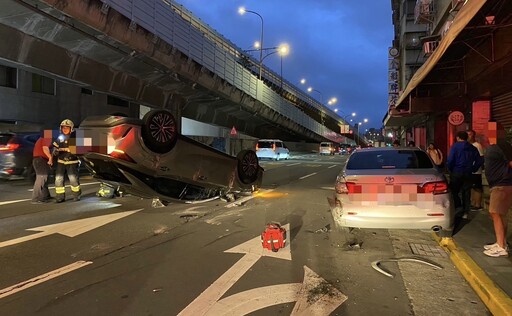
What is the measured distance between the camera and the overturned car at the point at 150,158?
818cm

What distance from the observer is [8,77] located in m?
23.8

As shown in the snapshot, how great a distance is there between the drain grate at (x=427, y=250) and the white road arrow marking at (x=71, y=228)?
17.8 feet

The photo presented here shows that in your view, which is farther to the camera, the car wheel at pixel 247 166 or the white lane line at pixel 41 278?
the car wheel at pixel 247 166

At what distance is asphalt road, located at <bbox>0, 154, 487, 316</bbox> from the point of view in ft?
14.4

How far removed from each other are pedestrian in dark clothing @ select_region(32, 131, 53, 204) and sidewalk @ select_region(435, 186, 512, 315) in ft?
28.5

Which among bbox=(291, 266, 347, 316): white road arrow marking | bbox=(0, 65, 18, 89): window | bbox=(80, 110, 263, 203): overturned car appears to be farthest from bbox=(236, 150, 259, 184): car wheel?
bbox=(0, 65, 18, 89): window

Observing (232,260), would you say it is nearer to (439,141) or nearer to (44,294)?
(44,294)

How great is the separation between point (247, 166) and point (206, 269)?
646cm

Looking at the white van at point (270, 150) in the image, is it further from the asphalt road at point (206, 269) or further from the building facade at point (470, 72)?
the asphalt road at point (206, 269)

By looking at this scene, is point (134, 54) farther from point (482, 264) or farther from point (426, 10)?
point (426, 10)

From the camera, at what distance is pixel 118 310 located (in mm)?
4211

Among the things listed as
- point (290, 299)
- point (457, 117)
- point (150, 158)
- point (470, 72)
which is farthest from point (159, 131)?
point (457, 117)

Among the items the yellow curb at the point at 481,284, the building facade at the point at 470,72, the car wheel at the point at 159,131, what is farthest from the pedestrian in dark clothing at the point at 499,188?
the car wheel at the point at 159,131

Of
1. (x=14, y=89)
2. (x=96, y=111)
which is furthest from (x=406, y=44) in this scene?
(x=14, y=89)
